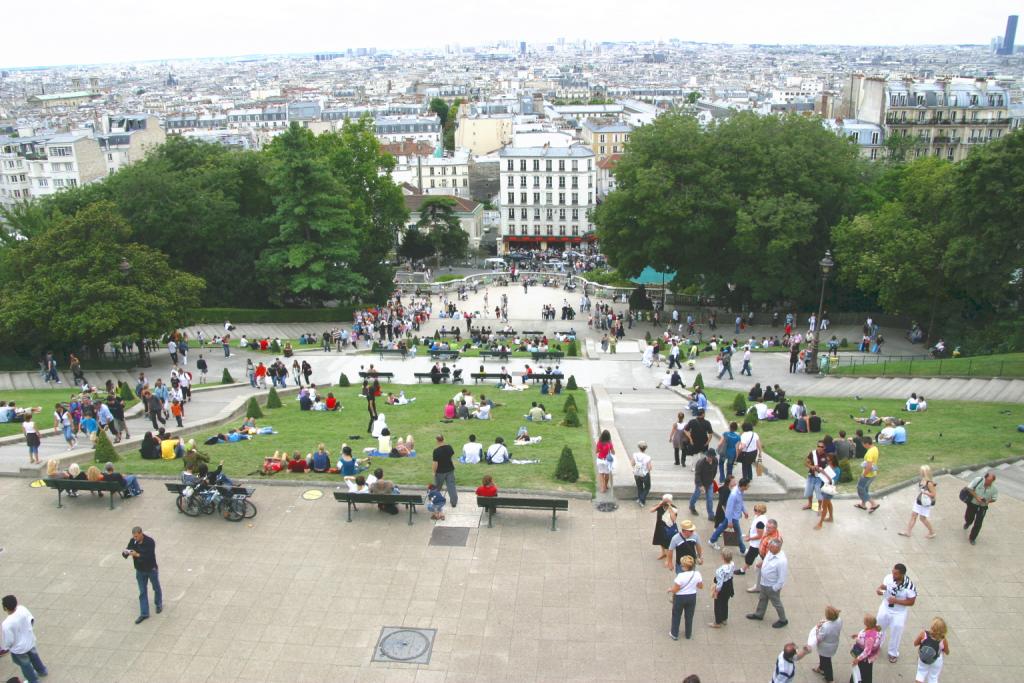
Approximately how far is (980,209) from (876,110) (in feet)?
255

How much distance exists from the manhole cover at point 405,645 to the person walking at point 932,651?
697 cm

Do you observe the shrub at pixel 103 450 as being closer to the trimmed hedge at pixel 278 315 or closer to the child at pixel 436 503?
the child at pixel 436 503

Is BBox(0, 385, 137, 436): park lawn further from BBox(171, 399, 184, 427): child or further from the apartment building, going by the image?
the apartment building

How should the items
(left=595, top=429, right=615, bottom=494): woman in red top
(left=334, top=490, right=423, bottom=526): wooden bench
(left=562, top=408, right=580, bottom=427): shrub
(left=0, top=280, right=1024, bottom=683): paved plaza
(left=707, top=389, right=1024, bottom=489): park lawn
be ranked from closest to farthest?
(left=0, top=280, right=1024, bottom=683): paved plaza → (left=334, top=490, right=423, bottom=526): wooden bench → (left=595, top=429, right=615, bottom=494): woman in red top → (left=707, top=389, right=1024, bottom=489): park lawn → (left=562, top=408, right=580, bottom=427): shrub

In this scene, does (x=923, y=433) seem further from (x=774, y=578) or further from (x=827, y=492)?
(x=774, y=578)

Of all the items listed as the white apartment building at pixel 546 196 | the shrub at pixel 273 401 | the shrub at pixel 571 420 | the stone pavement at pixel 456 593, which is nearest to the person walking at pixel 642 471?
the stone pavement at pixel 456 593

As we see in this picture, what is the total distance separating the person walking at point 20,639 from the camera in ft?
38.0

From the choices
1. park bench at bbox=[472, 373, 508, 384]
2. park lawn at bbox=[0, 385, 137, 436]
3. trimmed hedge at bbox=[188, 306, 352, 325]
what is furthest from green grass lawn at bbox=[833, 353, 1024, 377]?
trimmed hedge at bbox=[188, 306, 352, 325]

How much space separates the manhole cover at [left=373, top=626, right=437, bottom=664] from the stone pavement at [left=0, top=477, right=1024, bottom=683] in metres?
0.18

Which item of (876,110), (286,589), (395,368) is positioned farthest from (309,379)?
(876,110)

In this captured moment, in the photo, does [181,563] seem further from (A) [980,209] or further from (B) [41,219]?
(B) [41,219]

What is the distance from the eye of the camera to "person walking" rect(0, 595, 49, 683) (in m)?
11.6

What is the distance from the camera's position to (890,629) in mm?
12070

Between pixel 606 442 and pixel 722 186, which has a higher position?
pixel 722 186
